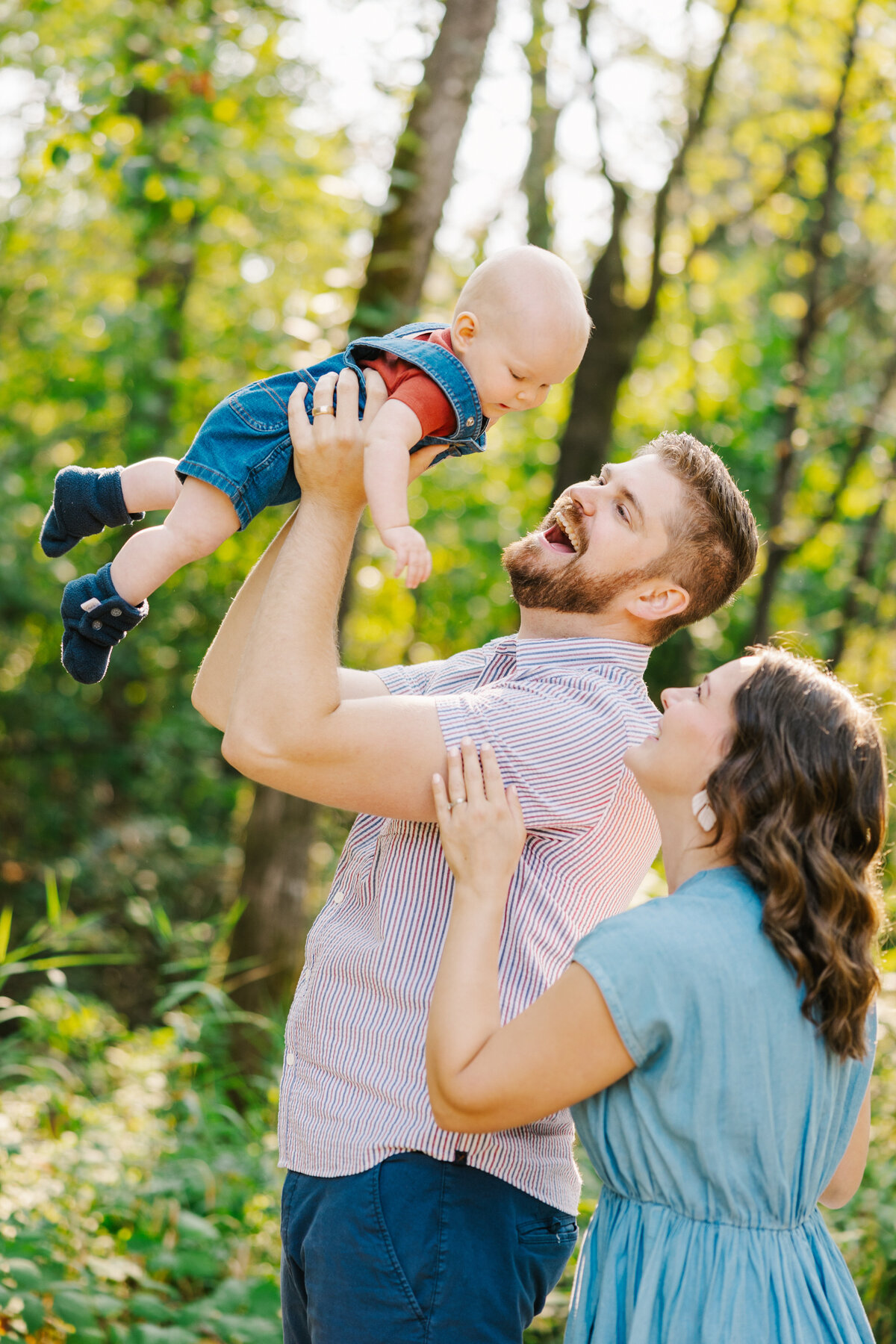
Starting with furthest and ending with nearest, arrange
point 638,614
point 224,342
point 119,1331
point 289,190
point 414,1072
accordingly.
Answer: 1. point 289,190
2. point 224,342
3. point 119,1331
4. point 638,614
5. point 414,1072

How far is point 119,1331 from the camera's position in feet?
8.25

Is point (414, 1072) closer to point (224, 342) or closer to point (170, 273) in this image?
point (224, 342)

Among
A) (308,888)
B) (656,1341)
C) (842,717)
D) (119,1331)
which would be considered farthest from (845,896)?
(308,888)

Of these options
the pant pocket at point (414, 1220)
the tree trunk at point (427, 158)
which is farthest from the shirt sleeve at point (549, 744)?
the tree trunk at point (427, 158)

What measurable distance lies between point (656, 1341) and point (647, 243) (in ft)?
24.3

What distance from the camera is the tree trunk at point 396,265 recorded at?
4.64 m

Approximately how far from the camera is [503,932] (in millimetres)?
1612

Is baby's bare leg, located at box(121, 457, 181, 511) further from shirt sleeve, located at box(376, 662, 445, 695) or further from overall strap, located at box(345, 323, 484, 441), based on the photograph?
shirt sleeve, located at box(376, 662, 445, 695)

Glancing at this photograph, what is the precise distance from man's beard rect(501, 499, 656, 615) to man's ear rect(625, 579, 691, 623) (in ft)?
0.07

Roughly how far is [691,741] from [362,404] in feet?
2.49

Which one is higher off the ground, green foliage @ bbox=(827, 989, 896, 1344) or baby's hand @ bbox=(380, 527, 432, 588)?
baby's hand @ bbox=(380, 527, 432, 588)

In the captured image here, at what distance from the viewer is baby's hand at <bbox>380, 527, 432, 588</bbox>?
5.27 feet

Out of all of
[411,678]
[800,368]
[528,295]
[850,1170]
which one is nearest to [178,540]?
[411,678]

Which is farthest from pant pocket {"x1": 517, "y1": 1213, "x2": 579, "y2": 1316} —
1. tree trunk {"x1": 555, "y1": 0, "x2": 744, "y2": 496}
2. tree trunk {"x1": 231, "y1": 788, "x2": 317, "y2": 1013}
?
tree trunk {"x1": 555, "y1": 0, "x2": 744, "y2": 496}
